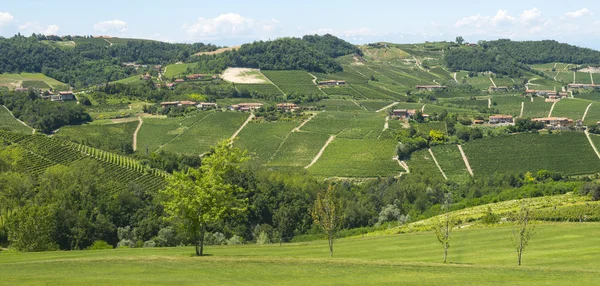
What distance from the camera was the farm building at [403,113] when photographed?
137 m

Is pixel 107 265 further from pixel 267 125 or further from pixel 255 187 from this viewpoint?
pixel 267 125

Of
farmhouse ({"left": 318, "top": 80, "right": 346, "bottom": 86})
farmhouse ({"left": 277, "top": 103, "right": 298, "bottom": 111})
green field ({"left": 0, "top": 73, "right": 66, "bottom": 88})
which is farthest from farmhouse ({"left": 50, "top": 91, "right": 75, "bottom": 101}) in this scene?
farmhouse ({"left": 318, "top": 80, "right": 346, "bottom": 86})

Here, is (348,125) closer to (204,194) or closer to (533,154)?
(533,154)

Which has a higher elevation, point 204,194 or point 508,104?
point 204,194

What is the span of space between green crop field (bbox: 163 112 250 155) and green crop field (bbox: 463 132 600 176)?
157ft

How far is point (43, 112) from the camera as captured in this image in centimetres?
12988

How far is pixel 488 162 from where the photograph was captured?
107 m

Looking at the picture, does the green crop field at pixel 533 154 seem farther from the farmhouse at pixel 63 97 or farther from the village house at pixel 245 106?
the farmhouse at pixel 63 97

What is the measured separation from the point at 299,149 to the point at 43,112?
181ft

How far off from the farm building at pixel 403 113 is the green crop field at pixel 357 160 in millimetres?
22786

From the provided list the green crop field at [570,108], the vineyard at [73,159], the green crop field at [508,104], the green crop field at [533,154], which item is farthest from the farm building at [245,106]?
the green crop field at [570,108]

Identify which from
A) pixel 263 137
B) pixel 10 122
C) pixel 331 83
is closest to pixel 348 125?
pixel 263 137

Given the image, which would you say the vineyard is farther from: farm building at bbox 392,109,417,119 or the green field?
the green field

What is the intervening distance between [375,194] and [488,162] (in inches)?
1068
